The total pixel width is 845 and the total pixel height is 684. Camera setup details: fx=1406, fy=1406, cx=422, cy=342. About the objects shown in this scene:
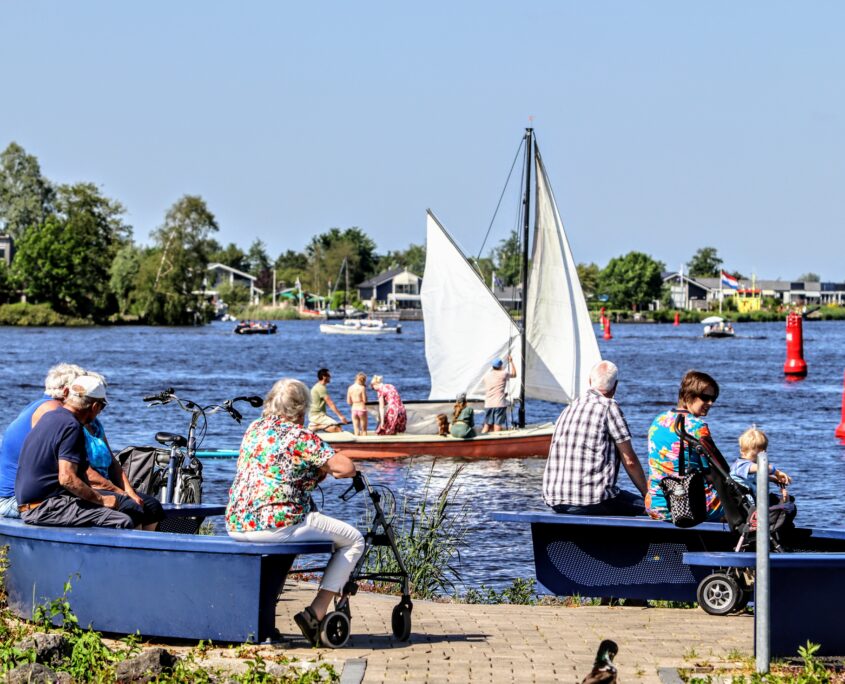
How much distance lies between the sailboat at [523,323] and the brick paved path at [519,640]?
18359mm

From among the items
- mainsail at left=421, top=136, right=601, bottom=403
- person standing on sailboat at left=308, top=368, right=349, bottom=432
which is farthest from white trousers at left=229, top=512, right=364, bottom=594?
mainsail at left=421, top=136, right=601, bottom=403

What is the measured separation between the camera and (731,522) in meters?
8.44

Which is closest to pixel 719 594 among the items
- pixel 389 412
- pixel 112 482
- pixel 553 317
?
pixel 112 482

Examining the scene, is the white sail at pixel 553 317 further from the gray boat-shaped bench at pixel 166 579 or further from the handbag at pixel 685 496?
the gray boat-shaped bench at pixel 166 579

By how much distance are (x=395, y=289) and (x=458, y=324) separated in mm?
157559

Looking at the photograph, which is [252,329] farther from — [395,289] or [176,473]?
[176,473]

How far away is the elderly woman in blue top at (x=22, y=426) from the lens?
782 cm

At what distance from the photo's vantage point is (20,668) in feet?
21.0

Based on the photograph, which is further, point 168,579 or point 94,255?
point 94,255

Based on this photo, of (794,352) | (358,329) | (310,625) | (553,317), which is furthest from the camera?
(358,329)

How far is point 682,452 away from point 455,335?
21.3 meters

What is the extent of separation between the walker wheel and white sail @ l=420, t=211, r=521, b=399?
2148 centimetres

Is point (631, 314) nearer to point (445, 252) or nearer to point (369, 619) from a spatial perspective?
point (445, 252)

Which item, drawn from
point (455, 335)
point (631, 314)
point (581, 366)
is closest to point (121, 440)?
point (455, 335)
